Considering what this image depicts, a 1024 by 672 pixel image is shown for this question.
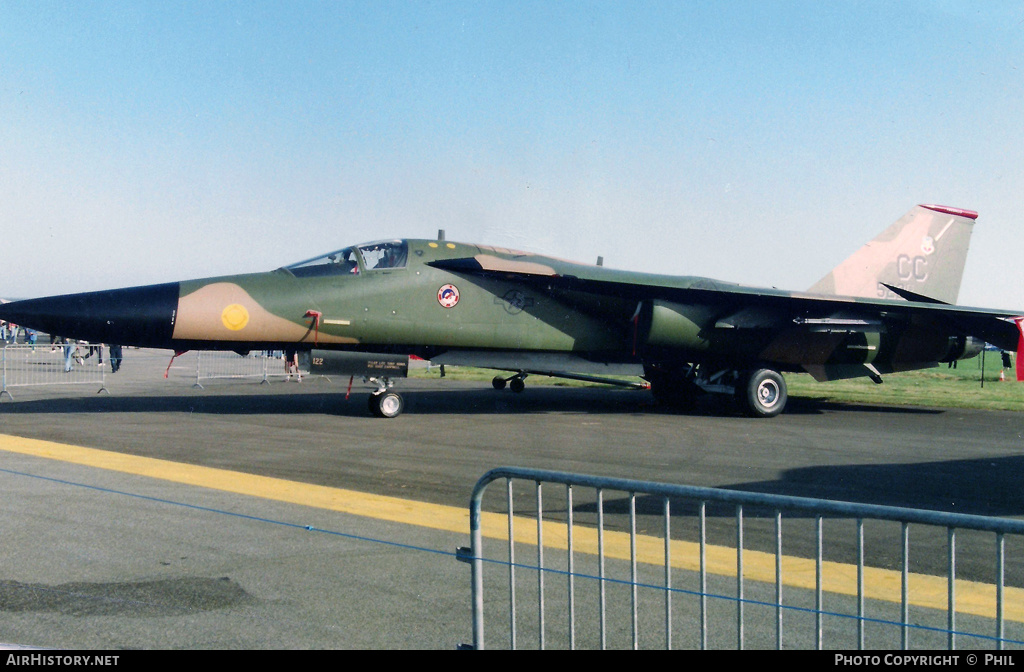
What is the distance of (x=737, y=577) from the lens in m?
3.47

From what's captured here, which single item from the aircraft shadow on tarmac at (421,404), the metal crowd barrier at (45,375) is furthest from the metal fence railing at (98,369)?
the aircraft shadow on tarmac at (421,404)

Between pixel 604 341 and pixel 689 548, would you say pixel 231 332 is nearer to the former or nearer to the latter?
pixel 604 341

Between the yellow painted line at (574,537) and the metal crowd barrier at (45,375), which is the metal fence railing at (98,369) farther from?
the yellow painted line at (574,537)

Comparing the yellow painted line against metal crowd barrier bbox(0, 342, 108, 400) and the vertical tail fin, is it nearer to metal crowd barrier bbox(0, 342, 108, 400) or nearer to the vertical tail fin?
metal crowd barrier bbox(0, 342, 108, 400)

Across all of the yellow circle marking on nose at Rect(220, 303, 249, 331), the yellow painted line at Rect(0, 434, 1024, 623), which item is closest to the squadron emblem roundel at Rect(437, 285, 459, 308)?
the yellow circle marking on nose at Rect(220, 303, 249, 331)

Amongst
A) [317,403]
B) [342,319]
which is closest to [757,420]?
[342,319]

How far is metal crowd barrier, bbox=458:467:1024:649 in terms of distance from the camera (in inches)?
119

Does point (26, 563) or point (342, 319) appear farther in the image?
point (342, 319)

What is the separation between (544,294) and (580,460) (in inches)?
214

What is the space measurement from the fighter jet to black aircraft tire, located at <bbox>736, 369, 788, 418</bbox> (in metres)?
0.03

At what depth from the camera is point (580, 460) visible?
30.1ft

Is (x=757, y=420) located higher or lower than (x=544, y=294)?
lower

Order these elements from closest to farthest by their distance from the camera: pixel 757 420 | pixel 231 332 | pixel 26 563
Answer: pixel 26 563 → pixel 231 332 → pixel 757 420

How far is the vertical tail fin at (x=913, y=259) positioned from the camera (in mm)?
17469
